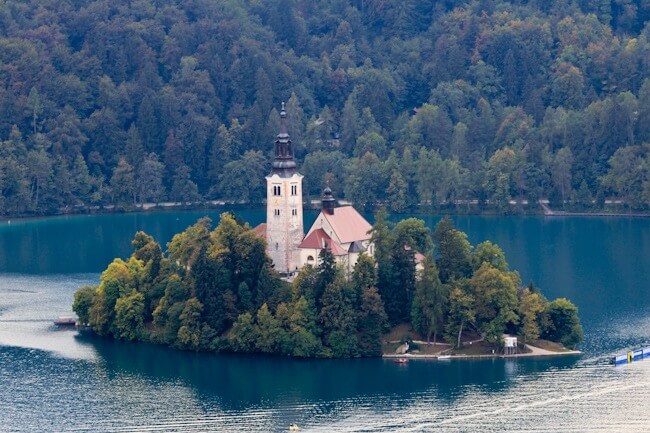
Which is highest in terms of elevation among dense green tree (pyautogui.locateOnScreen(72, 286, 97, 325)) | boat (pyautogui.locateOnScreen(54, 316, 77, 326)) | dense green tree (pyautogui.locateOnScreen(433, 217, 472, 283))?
dense green tree (pyautogui.locateOnScreen(433, 217, 472, 283))

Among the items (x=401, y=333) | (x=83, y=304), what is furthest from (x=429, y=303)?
(x=83, y=304)

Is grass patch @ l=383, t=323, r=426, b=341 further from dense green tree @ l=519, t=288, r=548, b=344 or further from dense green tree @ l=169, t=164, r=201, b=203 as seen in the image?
dense green tree @ l=169, t=164, r=201, b=203

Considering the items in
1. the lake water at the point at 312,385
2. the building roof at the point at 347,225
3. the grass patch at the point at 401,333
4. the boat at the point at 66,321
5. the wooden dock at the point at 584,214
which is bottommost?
the lake water at the point at 312,385

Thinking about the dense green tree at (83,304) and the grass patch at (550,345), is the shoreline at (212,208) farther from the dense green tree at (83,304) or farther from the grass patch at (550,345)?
the grass patch at (550,345)

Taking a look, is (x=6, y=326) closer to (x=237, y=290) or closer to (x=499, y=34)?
(x=237, y=290)

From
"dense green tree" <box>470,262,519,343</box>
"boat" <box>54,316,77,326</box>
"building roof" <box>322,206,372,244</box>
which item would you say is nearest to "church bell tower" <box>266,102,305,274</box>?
"building roof" <box>322,206,372,244</box>

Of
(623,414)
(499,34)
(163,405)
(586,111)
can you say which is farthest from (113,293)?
(499,34)

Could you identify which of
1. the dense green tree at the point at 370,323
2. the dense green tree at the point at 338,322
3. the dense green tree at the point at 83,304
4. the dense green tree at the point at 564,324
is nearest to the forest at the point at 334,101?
the dense green tree at the point at 83,304
